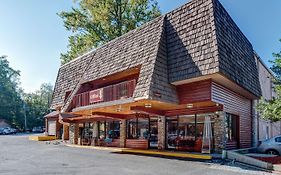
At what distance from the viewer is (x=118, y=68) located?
57.2 feet

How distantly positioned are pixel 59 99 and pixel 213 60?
16.4m

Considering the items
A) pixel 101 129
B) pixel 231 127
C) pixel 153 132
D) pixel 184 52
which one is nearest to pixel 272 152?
pixel 231 127

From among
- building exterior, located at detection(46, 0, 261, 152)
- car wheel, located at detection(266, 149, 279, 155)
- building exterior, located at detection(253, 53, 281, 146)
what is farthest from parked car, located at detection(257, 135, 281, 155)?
building exterior, located at detection(253, 53, 281, 146)

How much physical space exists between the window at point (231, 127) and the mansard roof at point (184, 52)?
1.99 metres

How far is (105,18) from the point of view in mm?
31828

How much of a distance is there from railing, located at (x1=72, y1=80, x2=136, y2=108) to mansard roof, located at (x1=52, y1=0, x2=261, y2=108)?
109 centimetres

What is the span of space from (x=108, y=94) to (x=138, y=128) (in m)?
4.04

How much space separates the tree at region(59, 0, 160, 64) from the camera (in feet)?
106

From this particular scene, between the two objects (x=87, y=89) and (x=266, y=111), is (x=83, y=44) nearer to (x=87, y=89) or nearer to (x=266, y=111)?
(x=87, y=89)

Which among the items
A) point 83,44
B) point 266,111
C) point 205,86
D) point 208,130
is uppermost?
point 83,44

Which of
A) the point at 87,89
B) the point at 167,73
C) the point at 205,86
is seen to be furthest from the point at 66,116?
the point at 205,86

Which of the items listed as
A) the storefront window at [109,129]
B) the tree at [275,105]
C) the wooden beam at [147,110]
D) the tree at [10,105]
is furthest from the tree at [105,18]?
the tree at [10,105]

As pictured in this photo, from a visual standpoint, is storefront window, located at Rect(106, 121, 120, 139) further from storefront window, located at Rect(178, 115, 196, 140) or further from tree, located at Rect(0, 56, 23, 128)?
tree, located at Rect(0, 56, 23, 128)

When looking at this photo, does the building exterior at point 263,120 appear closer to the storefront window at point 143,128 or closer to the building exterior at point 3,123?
the storefront window at point 143,128
